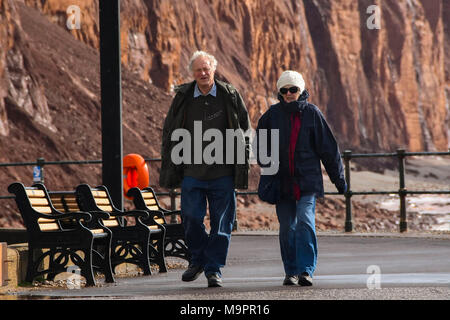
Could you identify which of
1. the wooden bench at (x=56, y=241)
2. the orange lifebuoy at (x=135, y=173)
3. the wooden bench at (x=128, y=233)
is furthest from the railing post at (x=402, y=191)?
the wooden bench at (x=56, y=241)

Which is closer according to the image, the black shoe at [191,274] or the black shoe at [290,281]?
the black shoe at [290,281]

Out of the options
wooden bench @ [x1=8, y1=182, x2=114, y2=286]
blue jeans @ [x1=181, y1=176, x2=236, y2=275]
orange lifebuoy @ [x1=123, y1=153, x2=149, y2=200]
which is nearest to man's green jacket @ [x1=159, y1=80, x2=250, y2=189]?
blue jeans @ [x1=181, y1=176, x2=236, y2=275]

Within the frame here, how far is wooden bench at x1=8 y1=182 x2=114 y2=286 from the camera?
27.2 feet

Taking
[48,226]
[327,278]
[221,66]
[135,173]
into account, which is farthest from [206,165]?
[221,66]

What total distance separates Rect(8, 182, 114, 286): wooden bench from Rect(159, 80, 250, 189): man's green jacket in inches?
35.2

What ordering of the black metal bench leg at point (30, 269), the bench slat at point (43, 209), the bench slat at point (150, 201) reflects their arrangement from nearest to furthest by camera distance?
the black metal bench leg at point (30, 269) < the bench slat at point (43, 209) < the bench slat at point (150, 201)

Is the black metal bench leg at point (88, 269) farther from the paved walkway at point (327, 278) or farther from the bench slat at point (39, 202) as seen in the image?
the bench slat at point (39, 202)

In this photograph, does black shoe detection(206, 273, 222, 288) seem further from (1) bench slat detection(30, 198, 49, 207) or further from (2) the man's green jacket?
(1) bench slat detection(30, 198, 49, 207)

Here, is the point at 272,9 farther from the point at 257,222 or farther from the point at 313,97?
the point at 257,222

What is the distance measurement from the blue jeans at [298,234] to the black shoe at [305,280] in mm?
37

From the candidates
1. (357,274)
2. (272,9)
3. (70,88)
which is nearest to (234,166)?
(357,274)

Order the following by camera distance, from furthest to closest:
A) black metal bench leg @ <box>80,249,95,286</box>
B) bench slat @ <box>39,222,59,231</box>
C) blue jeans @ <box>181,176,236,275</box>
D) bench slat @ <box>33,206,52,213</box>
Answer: bench slat @ <box>33,206,52,213</box> < bench slat @ <box>39,222,59,231</box> < black metal bench leg @ <box>80,249,95,286</box> < blue jeans @ <box>181,176,236,275</box>

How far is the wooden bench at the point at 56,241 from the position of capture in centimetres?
830
